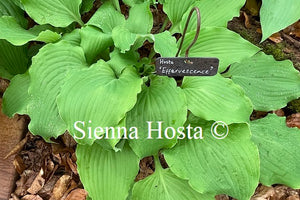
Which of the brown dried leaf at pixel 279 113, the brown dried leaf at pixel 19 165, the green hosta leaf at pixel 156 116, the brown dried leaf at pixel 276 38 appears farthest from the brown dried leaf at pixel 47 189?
the brown dried leaf at pixel 276 38

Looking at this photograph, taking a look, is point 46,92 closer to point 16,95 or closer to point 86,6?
point 16,95

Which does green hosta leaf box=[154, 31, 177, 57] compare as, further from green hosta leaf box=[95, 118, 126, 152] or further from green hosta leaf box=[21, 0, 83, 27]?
green hosta leaf box=[21, 0, 83, 27]

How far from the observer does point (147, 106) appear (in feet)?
5.02

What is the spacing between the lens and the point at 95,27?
5.54ft

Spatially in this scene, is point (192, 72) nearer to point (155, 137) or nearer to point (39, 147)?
point (155, 137)

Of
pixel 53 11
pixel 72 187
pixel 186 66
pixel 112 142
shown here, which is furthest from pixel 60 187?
pixel 186 66

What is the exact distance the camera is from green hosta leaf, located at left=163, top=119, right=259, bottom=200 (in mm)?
1475

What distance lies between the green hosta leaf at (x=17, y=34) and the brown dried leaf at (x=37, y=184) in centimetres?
71

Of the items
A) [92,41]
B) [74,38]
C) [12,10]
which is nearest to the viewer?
[92,41]

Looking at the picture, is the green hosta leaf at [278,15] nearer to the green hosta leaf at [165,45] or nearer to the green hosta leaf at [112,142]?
the green hosta leaf at [165,45]

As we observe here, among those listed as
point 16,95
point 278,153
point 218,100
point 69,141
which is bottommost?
point 69,141

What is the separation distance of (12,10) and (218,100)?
3.58 ft

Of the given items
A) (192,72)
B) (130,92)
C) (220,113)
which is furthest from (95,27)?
(220,113)

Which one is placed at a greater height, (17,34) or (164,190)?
(17,34)
